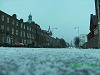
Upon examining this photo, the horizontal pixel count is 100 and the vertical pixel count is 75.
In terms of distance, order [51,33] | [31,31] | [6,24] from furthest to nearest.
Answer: [51,33], [31,31], [6,24]

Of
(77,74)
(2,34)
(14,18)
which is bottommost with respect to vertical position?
(77,74)

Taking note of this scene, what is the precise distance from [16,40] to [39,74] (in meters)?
82.4

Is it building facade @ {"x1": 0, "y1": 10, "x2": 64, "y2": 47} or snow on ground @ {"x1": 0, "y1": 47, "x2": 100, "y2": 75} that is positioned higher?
building facade @ {"x1": 0, "y1": 10, "x2": 64, "y2": 47}

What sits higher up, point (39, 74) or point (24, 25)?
point (24, 25)

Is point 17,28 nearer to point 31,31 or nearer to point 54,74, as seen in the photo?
point 31,31

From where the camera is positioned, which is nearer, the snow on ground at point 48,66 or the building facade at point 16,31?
the snow on ground at point 48,66

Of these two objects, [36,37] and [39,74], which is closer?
[39,74]

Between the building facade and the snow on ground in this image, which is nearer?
the snow on ground

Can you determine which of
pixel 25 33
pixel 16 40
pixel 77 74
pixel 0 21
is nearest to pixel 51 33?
pixel 25 33

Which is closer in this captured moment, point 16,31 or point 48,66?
point 48,66

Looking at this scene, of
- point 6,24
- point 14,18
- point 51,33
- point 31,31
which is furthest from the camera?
point 51,33

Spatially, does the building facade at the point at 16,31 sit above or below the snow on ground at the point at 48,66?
above

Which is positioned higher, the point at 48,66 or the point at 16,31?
the point at 16,31

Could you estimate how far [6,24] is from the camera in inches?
2965
